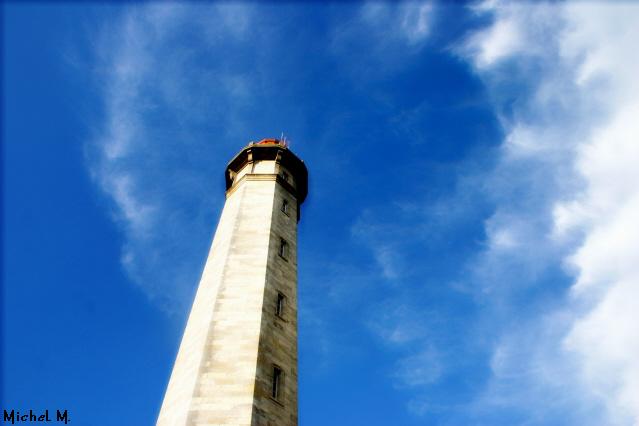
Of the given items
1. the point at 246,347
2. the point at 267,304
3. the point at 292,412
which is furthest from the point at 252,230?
the point at 292,412

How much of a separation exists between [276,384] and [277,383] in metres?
0.09

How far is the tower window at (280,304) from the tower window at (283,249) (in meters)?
2.93

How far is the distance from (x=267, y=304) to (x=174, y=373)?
4745mm

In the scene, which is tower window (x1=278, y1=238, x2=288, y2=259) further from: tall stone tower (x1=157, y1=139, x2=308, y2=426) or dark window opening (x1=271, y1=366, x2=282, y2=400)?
dark window opening (x1=271, y1=366, x2=282, y2=400)

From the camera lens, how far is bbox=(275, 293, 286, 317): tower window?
75.8ft

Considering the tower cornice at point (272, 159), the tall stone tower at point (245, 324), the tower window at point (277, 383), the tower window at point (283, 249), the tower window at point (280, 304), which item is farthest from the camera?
the tower cornice at point (272, 159)

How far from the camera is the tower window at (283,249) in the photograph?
87.0 feet

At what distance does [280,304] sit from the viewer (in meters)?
23.7

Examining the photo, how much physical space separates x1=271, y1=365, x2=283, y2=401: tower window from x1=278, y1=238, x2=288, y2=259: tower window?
7.07m

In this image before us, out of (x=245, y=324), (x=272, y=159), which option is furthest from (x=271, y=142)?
(x=245, y=324)

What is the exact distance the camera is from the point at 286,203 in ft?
101

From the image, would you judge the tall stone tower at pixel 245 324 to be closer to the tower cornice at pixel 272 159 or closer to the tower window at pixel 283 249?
the tower window at pixel 283 249

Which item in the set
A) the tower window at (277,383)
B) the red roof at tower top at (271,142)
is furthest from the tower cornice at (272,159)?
the tower window at (277,383)

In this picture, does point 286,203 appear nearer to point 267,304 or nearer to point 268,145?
point 268,145
